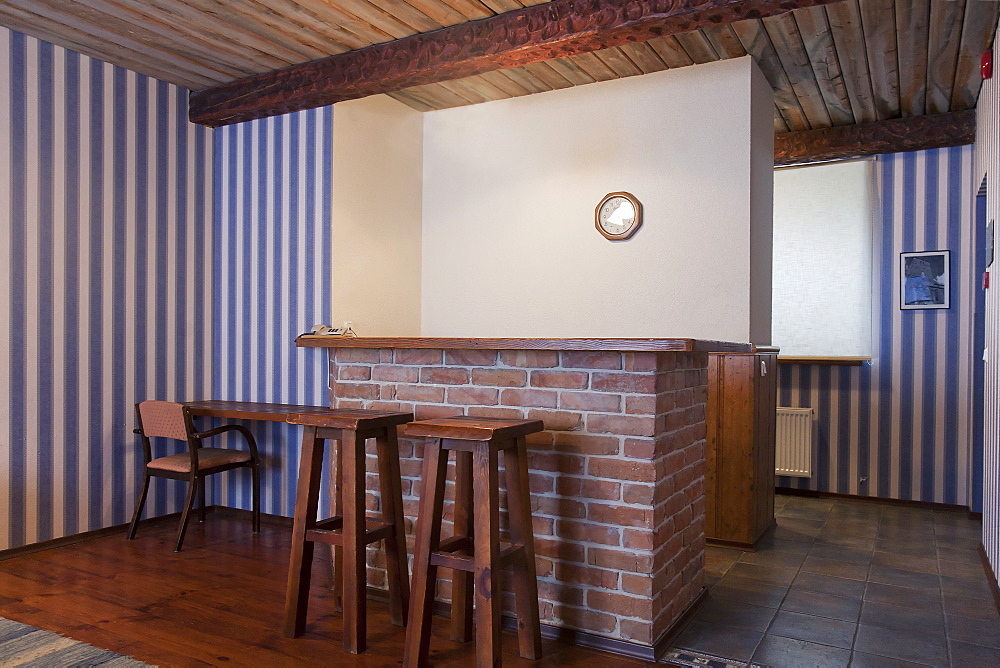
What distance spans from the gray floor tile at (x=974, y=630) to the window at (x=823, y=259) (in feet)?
9.02

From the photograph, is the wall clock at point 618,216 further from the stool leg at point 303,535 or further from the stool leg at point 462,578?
the stool leg at point 303,535

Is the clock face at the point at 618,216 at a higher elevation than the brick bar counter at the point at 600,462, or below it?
higher

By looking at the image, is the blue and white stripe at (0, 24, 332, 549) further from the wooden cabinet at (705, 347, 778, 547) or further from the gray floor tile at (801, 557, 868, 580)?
the gray floor tile at (801, 557, 868, 580)

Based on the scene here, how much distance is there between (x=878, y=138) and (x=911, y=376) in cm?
169

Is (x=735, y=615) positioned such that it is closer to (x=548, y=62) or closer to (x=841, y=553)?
(x=841, y=553)

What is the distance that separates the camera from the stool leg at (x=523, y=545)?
96.0 inches

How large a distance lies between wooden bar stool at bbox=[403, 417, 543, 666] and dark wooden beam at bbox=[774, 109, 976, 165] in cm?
387

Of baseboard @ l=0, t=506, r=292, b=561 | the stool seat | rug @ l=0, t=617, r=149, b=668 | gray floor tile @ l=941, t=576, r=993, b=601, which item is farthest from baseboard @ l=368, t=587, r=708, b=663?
baseboard @ l=0, t=506, r=292, b=561

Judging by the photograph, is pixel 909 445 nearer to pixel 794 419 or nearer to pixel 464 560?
pixel 794 419

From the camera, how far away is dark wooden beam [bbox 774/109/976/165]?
16.1 feet

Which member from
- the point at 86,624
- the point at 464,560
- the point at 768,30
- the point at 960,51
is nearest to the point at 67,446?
the point at 86,624

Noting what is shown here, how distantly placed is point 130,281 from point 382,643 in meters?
2.76

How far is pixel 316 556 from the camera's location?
372 centimetres

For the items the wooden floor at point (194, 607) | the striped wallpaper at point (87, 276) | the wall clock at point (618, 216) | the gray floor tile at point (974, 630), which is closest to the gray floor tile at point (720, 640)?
the wooden floor at point (194, 607)
